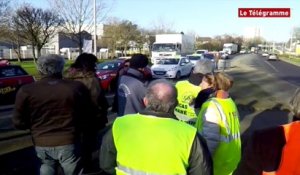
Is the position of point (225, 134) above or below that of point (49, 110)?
below

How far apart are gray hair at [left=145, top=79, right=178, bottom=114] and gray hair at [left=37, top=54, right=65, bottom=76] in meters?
1.51

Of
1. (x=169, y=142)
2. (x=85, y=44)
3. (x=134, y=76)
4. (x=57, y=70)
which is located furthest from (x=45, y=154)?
(x=85, y=44)

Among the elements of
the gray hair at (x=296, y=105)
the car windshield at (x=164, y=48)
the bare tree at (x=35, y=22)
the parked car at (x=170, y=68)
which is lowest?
the parked car at (x=170, y=68)

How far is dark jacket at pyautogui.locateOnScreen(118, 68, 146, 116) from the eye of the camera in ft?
15.6

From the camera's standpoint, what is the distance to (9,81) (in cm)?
1444

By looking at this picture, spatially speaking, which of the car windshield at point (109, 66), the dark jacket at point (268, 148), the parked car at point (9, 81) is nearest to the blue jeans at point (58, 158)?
the dark jacket at point (268, 148)

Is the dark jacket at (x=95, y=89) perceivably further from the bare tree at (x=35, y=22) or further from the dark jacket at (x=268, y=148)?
the bare tree at (x=35, y=22)

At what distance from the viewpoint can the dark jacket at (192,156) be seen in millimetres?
2400

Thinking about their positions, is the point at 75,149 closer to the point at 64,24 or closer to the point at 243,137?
the point at 243,137

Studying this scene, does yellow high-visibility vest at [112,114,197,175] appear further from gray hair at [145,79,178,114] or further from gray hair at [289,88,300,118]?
gray hair at [289,88,300,118]

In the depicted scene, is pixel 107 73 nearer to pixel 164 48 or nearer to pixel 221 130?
pixel 221 130

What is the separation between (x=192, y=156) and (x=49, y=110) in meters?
1.79

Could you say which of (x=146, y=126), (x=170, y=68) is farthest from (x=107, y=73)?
(x=146, y=126)

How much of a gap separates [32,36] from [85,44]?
792 cm
